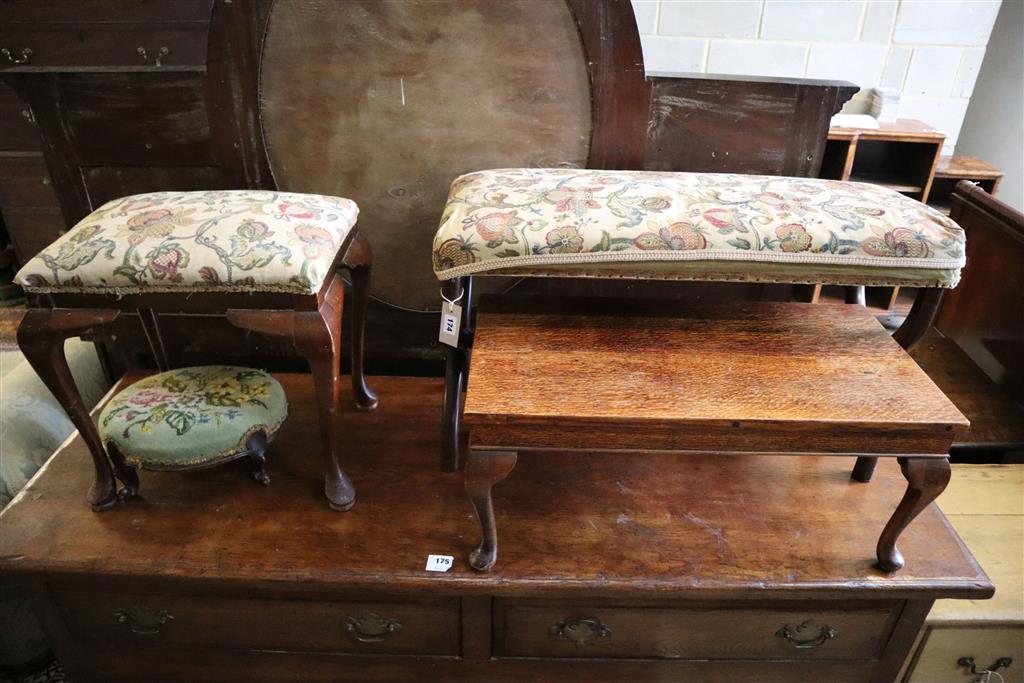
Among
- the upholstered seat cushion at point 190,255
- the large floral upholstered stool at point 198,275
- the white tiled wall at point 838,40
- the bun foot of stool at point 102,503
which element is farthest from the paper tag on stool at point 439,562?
the white tiled wall at point 838,40

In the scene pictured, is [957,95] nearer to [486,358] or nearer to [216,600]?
[486,358]

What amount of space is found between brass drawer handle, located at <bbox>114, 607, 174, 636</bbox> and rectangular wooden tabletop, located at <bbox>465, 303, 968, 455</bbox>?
2.15 feet

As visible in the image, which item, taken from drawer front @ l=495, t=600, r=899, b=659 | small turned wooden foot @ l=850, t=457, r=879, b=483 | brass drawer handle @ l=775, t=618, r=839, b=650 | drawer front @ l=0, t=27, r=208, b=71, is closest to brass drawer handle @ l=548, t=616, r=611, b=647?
drawer front @ l=495, t=600, r=899, b=659

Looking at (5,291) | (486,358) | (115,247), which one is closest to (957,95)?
(486,358)

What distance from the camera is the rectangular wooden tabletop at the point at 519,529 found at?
1.04 m

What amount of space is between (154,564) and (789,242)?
1.07 m

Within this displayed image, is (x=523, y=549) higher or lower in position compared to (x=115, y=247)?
lower

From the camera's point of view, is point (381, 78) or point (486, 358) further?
point (381, 78)

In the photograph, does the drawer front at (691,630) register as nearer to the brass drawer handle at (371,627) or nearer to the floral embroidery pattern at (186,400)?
the brass drawer handle at (371,627)

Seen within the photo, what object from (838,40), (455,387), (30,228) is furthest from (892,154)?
(30,228)

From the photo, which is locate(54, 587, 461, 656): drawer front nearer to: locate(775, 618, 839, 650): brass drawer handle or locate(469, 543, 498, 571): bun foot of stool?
locate(469, 543, 498, 571): bun foot of stool

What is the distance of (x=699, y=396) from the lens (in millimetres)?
928

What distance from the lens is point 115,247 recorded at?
3.15 feet

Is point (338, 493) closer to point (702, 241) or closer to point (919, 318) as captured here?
point (702, 241)
